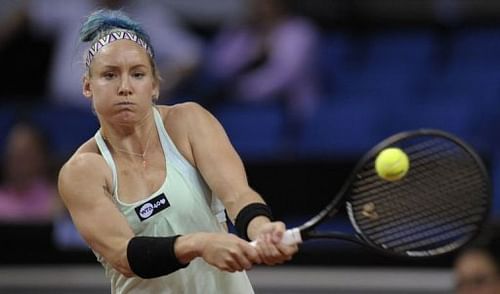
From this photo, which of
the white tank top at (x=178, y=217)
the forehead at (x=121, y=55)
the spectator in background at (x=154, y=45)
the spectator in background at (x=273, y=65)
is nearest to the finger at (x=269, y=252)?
the white tank top at (x=178, y=217)

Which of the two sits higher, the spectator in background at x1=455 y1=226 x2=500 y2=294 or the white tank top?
the white tank top

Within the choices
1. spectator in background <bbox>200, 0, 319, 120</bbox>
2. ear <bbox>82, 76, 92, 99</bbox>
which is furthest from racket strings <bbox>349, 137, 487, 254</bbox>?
Answer: spectator in background <bbox>200, 0, 319, 120</bbox>

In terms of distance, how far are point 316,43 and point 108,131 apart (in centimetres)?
451

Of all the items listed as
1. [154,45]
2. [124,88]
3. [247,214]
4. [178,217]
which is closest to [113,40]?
[124,88]

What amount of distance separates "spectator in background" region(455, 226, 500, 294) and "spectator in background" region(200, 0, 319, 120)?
2835mm

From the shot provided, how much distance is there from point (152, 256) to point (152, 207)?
11.4 inches

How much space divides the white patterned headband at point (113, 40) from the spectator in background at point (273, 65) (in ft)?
13.1

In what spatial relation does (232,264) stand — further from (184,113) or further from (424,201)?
(424,201)

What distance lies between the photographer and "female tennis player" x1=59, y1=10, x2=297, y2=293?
169 inches

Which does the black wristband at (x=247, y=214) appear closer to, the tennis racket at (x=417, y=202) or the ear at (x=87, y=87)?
the tennis racket at (x=417, y=202)

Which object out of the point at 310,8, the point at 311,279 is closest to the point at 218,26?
the point at 310,8

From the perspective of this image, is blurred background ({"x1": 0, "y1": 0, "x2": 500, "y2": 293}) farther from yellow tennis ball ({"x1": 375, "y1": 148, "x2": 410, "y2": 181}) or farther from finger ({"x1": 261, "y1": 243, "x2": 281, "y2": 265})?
finger ({"x1": 261, "y1": 243, "x2": 281, "y2": 265})

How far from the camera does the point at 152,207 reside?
14.5 ft

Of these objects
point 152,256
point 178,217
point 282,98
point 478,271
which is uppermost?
point 282,98
